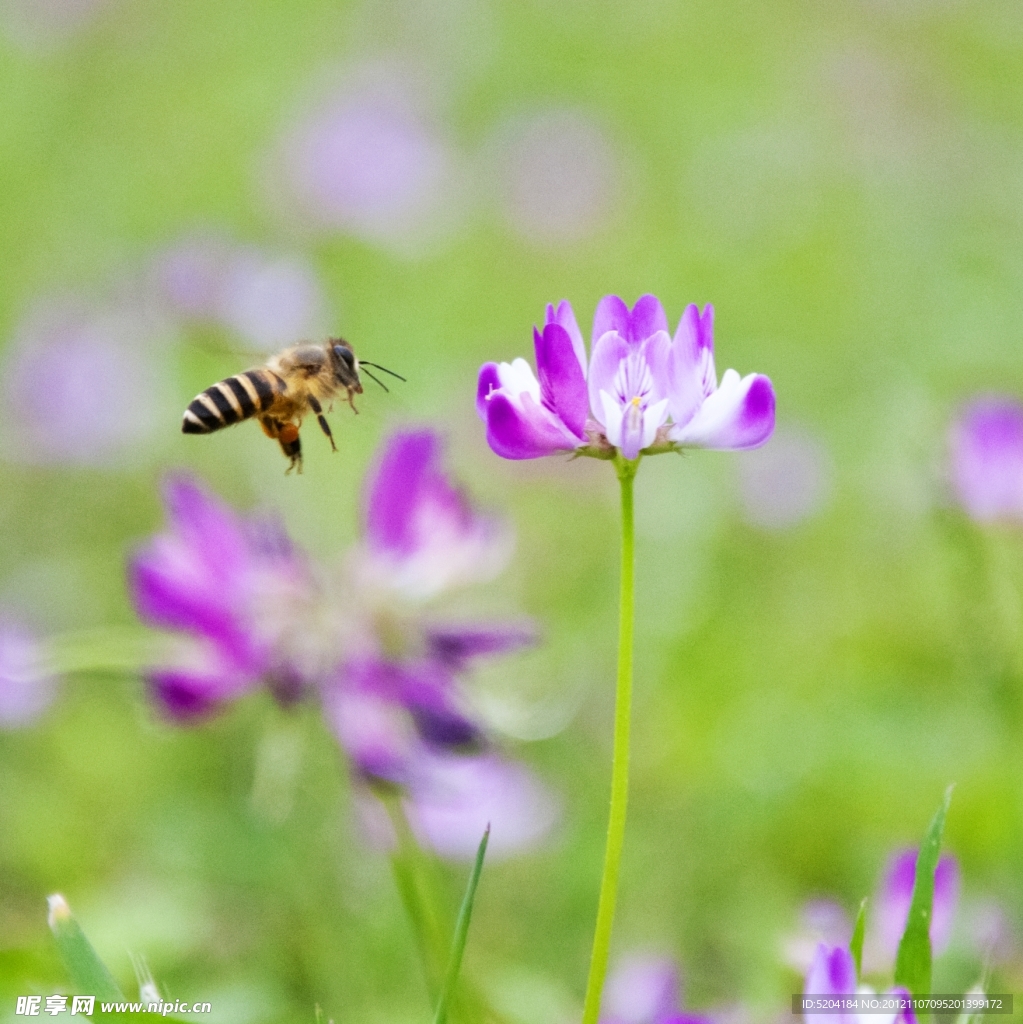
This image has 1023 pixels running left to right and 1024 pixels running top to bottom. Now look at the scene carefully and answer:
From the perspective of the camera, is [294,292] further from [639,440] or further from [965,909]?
[639,440]

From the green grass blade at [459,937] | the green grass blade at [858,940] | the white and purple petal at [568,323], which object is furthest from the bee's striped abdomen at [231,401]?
the green grass blade at [858,940]

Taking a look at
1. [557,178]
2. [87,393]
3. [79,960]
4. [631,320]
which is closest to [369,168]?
[557,178]

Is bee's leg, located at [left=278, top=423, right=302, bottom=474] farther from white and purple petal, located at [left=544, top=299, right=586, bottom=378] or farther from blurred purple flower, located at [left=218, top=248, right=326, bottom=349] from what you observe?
blurred purple flower, located at [left=218, top=248, right=326, bottom=349]

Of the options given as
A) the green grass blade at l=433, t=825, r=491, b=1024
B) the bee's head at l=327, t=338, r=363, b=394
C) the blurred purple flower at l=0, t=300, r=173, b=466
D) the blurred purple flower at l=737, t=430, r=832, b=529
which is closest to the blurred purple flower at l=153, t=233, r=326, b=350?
the blurred purple flower at l=0, t=300, r=173, b=466

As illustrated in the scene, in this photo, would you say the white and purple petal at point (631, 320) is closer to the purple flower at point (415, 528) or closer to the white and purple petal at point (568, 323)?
the white and purple petal at point (568, 323)

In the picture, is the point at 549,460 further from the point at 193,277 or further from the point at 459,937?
the point at 459,937

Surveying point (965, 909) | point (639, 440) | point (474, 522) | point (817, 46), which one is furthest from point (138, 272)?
point (817, 46)
